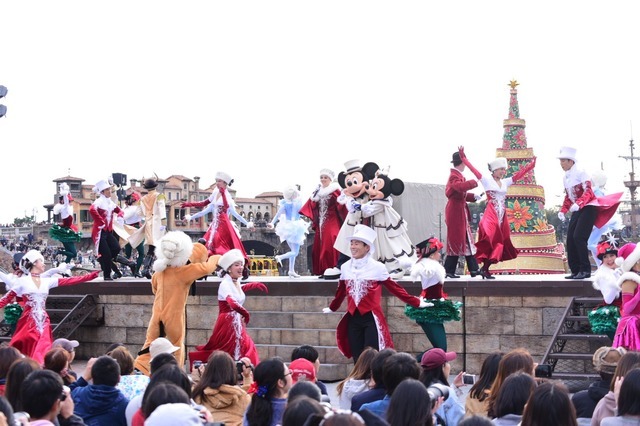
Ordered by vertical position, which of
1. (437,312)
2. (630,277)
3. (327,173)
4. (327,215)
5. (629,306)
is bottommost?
(437,312)

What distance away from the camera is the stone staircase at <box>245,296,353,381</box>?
14.3m

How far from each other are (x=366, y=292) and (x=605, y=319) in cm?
260

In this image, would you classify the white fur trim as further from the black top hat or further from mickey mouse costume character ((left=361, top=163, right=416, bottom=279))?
the black top hat

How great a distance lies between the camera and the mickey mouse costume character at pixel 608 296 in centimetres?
1167

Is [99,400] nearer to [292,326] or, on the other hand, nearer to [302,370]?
[302,370]

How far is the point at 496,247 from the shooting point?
1520 centimetres

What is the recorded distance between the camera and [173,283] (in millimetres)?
12117

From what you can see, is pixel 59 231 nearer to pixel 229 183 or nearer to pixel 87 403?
pixel 229 183

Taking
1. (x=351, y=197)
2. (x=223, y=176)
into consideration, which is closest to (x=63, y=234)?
(x=223, y=176)

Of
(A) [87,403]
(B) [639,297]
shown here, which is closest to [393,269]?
(B) [639,297]

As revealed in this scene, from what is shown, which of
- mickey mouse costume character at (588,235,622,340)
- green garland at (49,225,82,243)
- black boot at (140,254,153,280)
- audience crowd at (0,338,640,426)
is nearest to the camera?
audience crowd at (0,338,640,426)

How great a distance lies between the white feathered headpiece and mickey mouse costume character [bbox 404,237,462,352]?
98.3 inches

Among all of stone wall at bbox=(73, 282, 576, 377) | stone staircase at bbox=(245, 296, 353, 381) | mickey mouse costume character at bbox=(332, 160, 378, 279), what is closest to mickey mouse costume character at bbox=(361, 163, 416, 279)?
mickey mouse costume character at bbox=(332, 160, 378, 279)

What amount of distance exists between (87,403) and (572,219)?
26.9ft
